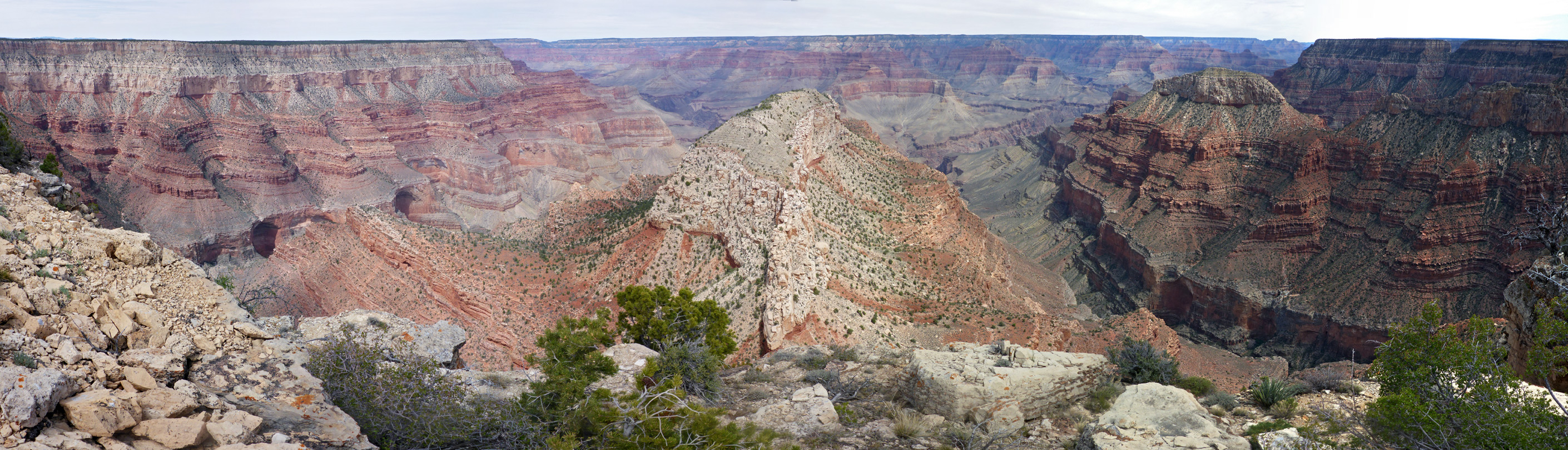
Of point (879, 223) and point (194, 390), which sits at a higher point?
point (194, 390)

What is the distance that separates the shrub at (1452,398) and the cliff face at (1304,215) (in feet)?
156

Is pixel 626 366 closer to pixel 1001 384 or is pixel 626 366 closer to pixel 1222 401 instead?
pixel 1001 384

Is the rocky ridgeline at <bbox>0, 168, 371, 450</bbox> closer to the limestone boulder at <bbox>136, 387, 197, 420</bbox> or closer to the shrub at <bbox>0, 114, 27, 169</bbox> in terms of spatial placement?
the limestone boulder at <bbox>136, 387, 197, 420</bbox>

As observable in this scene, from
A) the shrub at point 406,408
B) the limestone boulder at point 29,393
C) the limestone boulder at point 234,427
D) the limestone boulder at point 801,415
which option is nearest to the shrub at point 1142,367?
the limestone boulder at point 801,415

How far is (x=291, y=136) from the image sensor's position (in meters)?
90.3

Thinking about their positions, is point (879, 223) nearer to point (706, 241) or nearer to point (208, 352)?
point (706, 241)

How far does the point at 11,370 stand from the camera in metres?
7.01

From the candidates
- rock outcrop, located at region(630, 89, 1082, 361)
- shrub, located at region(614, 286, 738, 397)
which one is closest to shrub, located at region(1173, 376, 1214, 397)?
rock outcrop, located at region(630, 89, 1082, 361)

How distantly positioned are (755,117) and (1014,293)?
A: 803 inches

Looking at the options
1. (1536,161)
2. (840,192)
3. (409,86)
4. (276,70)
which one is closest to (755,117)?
(840,192)

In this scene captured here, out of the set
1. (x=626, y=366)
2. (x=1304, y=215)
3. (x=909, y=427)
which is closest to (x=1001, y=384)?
(x=909, y=427)

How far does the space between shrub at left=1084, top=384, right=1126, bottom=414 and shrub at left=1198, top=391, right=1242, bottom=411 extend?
211cm

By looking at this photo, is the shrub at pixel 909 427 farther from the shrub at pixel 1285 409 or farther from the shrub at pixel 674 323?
the shrub at pixel 1285 409

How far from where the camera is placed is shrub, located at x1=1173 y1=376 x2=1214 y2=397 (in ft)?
61.0
